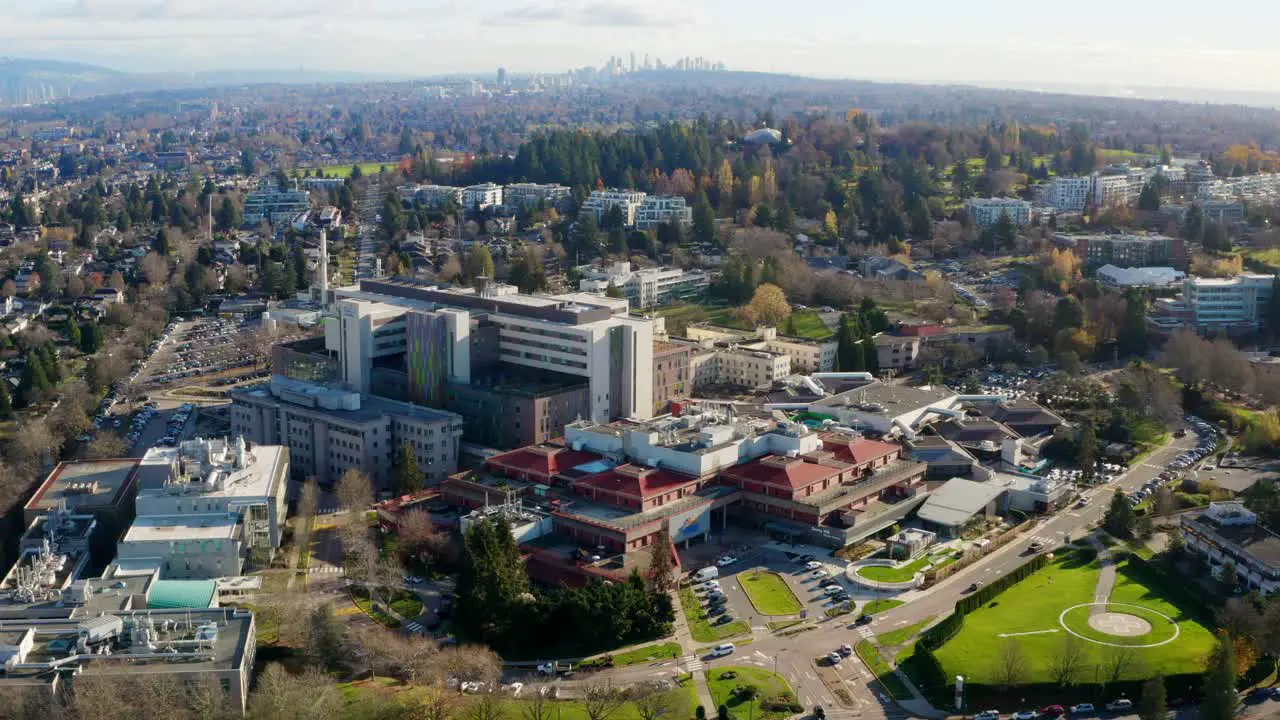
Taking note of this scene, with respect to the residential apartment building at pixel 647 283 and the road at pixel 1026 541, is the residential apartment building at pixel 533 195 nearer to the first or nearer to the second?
the residential apartment building at pixel 647 283

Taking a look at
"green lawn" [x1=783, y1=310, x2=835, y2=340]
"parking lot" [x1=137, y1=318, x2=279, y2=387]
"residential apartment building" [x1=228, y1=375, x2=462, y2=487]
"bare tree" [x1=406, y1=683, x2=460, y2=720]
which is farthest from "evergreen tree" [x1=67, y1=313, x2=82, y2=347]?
"bare tree" [x1=406, y1=683, x2=460, y2=720]

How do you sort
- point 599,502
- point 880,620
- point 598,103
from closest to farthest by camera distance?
point 880,620 < point 599,502 < point 598,103

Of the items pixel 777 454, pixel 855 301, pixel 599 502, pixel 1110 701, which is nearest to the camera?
pixel 1110 701

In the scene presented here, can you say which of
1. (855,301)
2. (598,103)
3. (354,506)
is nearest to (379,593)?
(354,506)

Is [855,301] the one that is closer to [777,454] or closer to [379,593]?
[777,454]

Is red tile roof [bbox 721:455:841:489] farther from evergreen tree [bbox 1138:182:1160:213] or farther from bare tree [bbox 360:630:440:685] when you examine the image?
evergreen tree [bbox 1138:182:1160:213]

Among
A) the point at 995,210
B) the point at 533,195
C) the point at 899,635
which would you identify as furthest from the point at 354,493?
the point at 995,210

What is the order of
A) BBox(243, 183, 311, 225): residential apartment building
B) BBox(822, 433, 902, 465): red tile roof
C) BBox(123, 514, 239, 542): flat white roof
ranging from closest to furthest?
BBox(123, 514, 239, 542): flat white roof, BBox(822, 433, 902, 465): red tile roof, BBox(243, 183, 311, 225): residential apartment building
